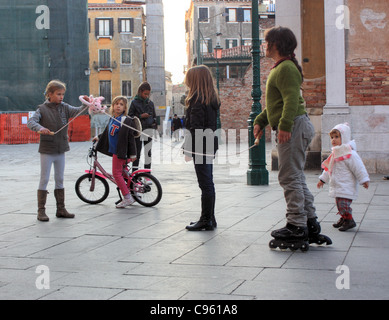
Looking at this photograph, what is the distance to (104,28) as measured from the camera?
6291cm

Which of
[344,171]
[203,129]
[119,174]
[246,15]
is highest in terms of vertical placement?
[246,15]

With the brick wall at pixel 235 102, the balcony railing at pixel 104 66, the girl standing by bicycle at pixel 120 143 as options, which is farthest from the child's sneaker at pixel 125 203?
the balcony railing at pixel 104 66

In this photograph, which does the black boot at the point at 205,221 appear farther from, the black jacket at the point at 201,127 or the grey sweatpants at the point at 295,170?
the grey sweatpants at the point at 295,170

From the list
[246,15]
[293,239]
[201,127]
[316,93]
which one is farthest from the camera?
[246,15]

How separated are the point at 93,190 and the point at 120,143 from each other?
950 millimetres

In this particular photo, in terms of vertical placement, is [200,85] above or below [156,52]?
below

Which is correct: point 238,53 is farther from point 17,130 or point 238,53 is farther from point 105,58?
point 105,58

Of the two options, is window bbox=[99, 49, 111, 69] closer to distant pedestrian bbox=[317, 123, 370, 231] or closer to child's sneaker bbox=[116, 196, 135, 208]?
child's sneaker bbox=[116, 196, 135, 208]

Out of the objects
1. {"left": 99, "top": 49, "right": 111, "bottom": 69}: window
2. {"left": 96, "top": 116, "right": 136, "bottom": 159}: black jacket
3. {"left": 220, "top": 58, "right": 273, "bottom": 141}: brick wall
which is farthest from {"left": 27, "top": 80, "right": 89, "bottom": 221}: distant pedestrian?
{"left": 99, "top": 49, "right": 111, "bottom": 69}: window

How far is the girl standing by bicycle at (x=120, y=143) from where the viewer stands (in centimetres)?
812

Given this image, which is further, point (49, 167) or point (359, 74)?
point (359, 74)

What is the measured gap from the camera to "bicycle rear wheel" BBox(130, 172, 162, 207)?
8289 mm

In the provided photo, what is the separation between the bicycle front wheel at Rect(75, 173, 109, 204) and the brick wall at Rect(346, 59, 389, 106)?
6.32 m

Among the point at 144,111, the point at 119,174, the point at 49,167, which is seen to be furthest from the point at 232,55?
the point at 49,167
